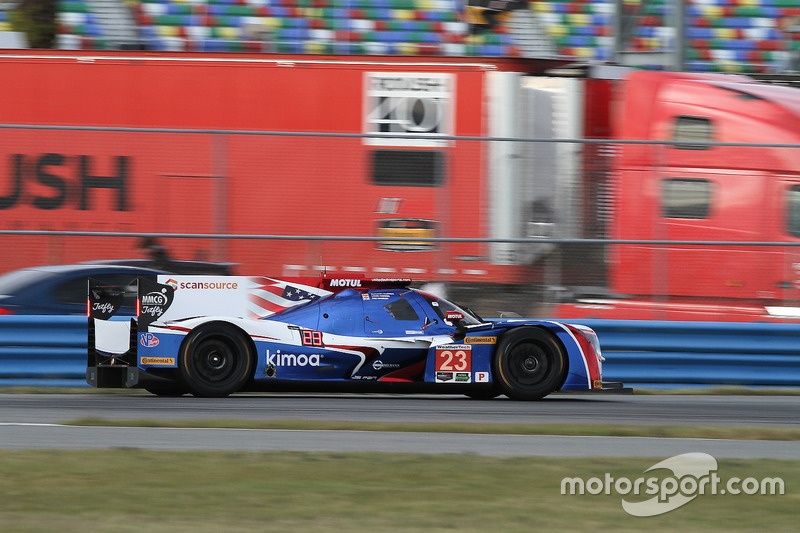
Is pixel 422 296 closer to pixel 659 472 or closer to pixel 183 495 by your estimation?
pixel 659 472

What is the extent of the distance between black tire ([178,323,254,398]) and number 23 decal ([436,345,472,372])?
65.4 inches

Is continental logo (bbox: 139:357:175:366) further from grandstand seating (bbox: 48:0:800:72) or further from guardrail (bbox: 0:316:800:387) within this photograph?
grandstand seating (bbox: 48:0:800:72)

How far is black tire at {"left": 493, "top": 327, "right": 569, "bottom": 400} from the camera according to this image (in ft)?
32.0

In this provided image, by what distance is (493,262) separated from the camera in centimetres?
1157

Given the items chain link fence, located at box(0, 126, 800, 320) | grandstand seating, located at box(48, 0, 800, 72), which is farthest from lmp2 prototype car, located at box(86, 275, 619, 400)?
grandstand seating, located at box(48, 0, 800, 72)

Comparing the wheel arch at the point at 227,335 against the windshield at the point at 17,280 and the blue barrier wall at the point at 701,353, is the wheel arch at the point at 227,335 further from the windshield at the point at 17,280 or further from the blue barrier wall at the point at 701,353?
the blue barrier wall at the point at 701,353

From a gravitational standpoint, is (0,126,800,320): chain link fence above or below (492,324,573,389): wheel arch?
above

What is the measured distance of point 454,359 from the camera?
9703 mm

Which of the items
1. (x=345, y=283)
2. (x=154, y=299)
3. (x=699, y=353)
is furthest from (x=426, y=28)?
(x=154, y=299)

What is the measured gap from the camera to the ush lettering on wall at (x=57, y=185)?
1148 cm

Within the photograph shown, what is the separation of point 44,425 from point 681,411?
5226 mm

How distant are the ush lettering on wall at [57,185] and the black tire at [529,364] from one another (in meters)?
4.42

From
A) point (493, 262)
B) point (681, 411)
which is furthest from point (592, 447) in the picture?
point (493, 262)
